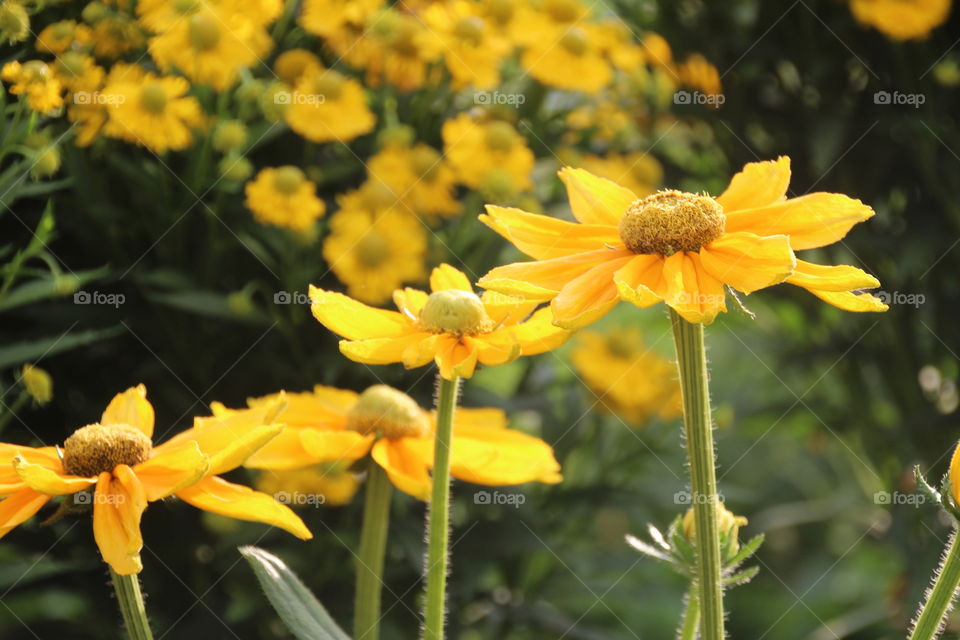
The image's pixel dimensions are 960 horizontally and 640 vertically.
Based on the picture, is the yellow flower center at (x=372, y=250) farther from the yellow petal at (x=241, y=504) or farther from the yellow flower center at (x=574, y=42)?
the yellow petal at (x=241, y=504)

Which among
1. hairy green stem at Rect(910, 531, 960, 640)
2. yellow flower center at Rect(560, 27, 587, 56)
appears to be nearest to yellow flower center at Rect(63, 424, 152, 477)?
hairy green stem at Rect(910, 531, 960, 640)

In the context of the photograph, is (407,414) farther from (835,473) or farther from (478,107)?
(835,473)

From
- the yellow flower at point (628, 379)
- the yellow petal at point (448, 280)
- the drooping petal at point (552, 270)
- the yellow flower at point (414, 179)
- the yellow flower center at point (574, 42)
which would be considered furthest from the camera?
the yellow flower at point (628, 379)

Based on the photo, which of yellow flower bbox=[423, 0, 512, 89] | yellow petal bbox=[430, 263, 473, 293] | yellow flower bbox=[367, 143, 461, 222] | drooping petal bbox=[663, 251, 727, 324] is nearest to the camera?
drooping petal bbox=[663, 251, 727, 324]

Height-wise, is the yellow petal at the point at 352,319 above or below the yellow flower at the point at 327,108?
above

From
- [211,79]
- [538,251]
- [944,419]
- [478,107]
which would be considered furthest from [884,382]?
[538,251]

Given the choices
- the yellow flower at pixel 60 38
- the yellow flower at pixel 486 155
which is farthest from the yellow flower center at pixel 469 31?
the yellow flower at pixel 60 38

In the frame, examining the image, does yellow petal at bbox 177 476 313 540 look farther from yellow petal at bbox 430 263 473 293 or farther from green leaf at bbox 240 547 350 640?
yellow petal at bbox 430 263 473 293
